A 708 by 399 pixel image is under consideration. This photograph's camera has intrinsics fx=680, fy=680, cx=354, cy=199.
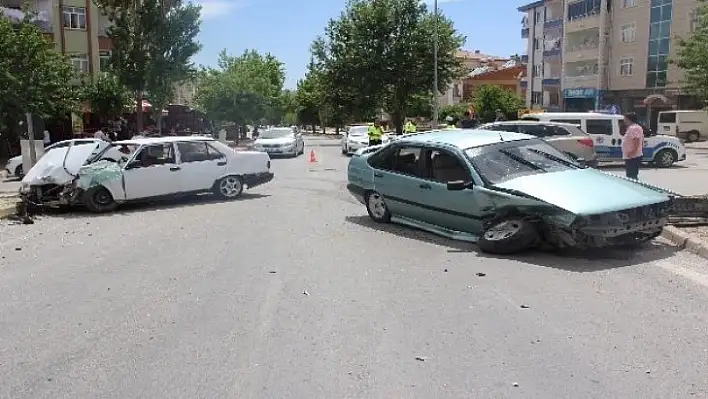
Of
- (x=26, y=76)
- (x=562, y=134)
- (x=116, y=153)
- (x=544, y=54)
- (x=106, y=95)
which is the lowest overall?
(x=116, y=153)

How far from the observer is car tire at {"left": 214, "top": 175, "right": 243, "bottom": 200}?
14648 millimetres

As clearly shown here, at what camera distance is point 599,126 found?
21.3m

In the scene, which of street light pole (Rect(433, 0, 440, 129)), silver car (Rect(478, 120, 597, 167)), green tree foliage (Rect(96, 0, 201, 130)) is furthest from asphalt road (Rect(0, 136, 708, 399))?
street light pole (Rect(433, 0, 440, 129))

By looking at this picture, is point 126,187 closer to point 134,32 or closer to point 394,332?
point 394,332

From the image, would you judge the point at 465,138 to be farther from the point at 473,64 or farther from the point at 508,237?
the point at 473,64

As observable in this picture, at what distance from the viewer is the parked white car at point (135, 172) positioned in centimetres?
1315

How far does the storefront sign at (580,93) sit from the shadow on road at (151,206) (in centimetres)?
5010

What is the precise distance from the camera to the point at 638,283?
22.3 ft

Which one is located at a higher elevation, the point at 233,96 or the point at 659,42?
the point at 659,42

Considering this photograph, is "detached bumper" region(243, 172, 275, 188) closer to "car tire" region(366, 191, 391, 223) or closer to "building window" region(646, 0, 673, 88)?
"car tire" region(366, 191, 391, 223)

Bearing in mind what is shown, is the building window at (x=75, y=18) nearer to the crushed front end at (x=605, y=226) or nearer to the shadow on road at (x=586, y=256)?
the shadow on road at (x=586, y=256)

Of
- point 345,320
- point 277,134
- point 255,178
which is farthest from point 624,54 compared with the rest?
point 345,320

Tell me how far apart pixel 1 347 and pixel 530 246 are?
18.6 feet

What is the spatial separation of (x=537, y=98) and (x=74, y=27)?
164 ft
